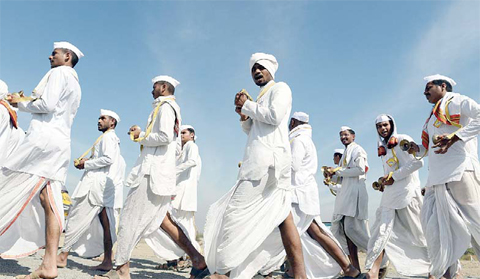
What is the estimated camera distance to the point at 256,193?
148 inches

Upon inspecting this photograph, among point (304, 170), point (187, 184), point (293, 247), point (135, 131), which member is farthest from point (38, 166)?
point (187, 184)

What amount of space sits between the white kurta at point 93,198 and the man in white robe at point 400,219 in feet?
13.1

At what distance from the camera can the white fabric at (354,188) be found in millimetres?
6520

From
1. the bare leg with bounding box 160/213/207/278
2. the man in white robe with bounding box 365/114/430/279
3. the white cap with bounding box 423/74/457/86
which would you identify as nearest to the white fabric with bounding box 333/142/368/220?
the man in white robe with bounding box 365/114/430/279

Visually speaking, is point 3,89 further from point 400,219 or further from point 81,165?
point 400,219

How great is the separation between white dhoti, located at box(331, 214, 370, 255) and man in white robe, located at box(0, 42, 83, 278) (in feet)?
13.5

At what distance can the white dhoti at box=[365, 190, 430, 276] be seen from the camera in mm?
5809

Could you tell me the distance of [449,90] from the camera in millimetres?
5129

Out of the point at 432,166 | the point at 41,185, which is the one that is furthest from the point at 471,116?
the point at 41,185

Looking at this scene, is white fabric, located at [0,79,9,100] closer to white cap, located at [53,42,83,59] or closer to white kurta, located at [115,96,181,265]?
white cap, located at [53,42,83,59]

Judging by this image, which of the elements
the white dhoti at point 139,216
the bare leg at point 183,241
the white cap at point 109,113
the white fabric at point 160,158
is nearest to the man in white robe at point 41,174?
the white dhoti at point 139,216

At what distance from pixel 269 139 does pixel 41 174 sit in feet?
7.91

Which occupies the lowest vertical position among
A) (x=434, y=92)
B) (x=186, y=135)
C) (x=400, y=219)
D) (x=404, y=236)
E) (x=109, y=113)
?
(x=404, y=236)

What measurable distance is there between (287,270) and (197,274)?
2116 mm
